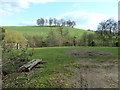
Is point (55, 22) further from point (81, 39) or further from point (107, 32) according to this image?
point (107, 32)

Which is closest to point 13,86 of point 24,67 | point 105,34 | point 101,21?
point 24,67

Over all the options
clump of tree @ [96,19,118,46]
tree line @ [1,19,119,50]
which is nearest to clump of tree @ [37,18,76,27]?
tree line @ [1,19,119,50]

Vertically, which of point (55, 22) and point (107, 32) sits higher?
point (55, 22)

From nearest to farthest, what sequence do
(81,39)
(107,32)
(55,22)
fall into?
(81,39)
(107,32)
(55,22)

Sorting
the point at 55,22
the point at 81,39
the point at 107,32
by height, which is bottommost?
the point at 81,39

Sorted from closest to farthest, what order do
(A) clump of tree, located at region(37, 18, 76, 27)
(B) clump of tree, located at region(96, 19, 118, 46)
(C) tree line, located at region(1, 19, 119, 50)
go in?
(B) clump of tree, located at region(96, 19, 118, 46) < (C) tree line, located at region(1, 19, 119, 50) < (A) clump of tree, located at region(37, 18, 76, 27)

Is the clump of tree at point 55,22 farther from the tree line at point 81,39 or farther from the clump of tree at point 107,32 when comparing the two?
the clump of tree at point 107,32

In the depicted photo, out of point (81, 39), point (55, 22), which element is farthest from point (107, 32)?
point (55, 22)

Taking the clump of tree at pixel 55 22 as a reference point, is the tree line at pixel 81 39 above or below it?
below

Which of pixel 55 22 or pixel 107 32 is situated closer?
pixel 107 32

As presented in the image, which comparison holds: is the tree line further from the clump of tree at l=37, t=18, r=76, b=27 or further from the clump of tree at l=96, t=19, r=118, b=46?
the clump of tree at l=37, t=18, r=76, b=27

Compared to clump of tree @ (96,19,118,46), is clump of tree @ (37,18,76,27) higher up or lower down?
higher up

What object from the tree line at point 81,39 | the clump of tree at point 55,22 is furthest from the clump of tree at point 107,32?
the clump of tree at point 55,22

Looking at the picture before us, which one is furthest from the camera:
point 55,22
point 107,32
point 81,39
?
point 55,22
